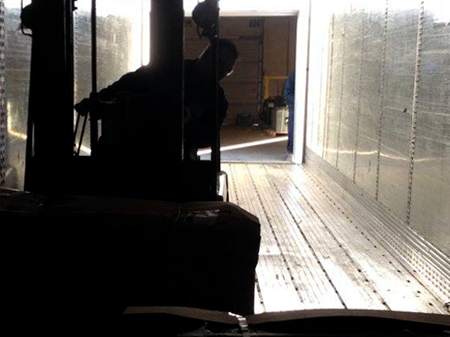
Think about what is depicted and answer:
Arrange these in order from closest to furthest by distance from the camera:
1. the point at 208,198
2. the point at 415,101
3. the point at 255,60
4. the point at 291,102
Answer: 1. the point at 208,198
2. the point at 415,101
3. the point at 291,102
4. the point at 255,60

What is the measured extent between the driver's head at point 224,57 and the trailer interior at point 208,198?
307 millimetres

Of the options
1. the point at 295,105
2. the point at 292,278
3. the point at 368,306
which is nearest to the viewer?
the point at 368,306

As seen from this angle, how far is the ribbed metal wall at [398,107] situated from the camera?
5281 millimetres

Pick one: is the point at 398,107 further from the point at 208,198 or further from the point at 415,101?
the point at 208,198

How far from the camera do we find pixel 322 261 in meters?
6.09

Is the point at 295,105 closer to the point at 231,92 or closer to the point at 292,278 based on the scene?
the point at 292,278

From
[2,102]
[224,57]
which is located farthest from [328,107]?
[2,102]

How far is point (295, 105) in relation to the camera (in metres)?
13.5

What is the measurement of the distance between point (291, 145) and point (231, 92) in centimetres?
994

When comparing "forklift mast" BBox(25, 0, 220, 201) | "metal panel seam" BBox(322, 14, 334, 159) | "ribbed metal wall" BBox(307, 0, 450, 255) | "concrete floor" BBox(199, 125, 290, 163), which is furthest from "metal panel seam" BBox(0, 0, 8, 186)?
"concrete floor" BBox(199, 125, 290, 163)

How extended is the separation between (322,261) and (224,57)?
6.99 ft

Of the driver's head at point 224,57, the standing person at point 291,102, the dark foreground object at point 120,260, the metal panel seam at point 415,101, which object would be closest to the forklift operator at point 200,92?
the driver's head at point 224,57

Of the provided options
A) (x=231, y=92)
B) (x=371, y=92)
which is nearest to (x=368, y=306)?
(x=371, y=92)

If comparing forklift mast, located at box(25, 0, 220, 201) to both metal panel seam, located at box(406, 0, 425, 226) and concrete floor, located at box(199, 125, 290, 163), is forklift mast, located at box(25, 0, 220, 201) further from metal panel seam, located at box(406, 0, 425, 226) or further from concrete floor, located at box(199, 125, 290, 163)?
concrete floor, located at box(199, 125, 290, 163)
